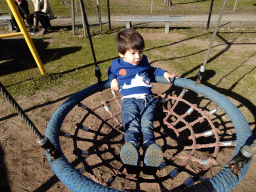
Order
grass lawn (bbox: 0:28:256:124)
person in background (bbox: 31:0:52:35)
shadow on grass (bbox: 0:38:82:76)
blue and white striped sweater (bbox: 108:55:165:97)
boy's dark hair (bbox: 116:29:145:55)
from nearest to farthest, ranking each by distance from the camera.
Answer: boy's dark hair (bbox: 116:29:145:55), blue and white striped sweater (bbox: 108:55:165:97), grass lawn (bbox: 0:28:256:124), shadow on grass (bbox: 0:38:82:76), person in background (bbox: 31:0:52:35)

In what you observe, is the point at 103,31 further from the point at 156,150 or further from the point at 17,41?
the point at 156,150

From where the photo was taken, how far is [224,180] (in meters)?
1.23

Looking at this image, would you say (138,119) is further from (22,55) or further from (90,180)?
(22,55)

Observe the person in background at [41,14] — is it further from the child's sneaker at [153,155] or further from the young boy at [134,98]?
the child's sneaker at [153,155]

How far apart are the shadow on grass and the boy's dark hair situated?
9.55 feet

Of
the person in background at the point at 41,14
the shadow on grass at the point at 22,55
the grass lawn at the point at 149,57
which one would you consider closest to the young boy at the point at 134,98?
the grass lawn at the point at 149,57

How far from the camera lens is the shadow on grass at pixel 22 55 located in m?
3.93

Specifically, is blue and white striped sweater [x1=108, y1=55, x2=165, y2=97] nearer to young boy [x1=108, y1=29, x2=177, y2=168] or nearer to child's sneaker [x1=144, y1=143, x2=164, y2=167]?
young boy [x1=108, y1=29, x2=177, y2=168]

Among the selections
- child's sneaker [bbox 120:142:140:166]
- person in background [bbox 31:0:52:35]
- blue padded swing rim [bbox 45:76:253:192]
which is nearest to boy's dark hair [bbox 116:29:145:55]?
blue padded swing rim [bbox 45:76:253:192]

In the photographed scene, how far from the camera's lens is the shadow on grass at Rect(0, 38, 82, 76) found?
393 centimetres

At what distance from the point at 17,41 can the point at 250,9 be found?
10.4m

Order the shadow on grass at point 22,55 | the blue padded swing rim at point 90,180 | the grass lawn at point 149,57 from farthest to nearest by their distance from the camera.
→ the shadow on grass at point 22,55
the grass lawn at point 149,57
the blue padded swing rim at point 90,180

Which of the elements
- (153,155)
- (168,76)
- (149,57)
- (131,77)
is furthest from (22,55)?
(153,155)

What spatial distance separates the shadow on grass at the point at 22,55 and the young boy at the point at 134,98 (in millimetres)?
2852
